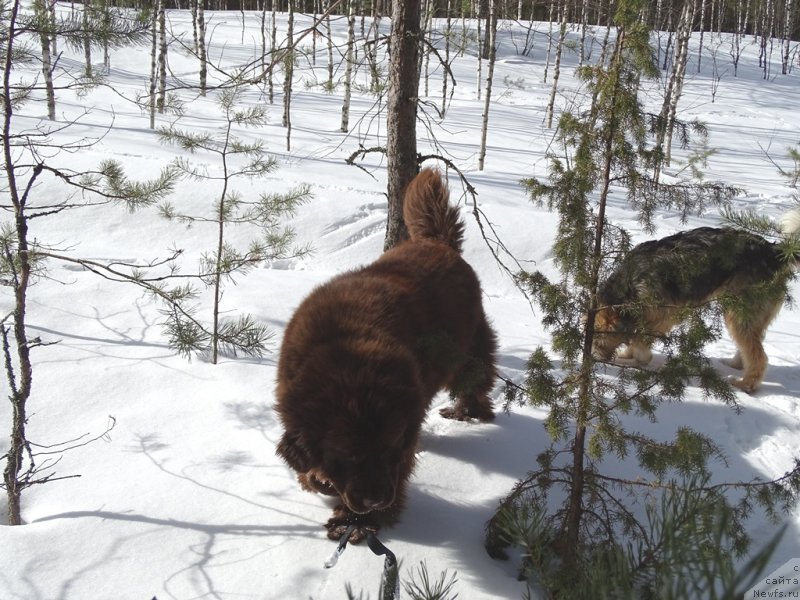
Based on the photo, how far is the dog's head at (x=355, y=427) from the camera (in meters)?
2.37


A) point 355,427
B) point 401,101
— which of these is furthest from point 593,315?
point 401,101

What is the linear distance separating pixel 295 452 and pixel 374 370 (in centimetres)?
51

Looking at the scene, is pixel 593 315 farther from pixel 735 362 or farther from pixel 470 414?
pixel 735 362

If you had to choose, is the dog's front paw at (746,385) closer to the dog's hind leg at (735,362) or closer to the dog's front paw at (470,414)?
the dog's hind leg at (735,362)

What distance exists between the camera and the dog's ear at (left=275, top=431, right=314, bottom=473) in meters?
2.53

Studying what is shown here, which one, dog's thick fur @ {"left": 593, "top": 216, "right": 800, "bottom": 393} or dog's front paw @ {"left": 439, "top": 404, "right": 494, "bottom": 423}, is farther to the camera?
dog's front paw @ {"left": 439, "top": 404, "right": 494, "bottom": 423}

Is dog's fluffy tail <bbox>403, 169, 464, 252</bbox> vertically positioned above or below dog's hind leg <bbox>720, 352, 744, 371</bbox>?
above

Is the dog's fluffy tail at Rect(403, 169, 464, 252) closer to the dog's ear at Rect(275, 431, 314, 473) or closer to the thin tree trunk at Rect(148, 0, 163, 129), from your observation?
the thin tree trunk at Rect(148, 0, 163, 129)

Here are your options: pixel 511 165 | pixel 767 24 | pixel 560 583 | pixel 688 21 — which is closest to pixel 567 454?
pixel 560 583

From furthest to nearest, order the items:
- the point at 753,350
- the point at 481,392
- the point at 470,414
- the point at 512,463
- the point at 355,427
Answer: the point at 753,350 → the point at 470,414 → the point at 481,392 → the point at 512,463 → the point at 355,427

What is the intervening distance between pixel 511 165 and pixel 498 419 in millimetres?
11025

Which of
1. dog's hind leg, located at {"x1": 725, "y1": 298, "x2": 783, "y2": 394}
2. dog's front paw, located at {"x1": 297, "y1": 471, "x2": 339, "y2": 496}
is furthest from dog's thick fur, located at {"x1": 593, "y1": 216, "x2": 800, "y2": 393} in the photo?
dog's front paw, located at {"x1": 297, "y1": 471, "x2": 339, "y2": 496}

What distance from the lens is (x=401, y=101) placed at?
446 cm

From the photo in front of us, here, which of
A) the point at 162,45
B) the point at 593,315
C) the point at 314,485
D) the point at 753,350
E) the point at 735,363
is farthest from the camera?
the point at 162,45
